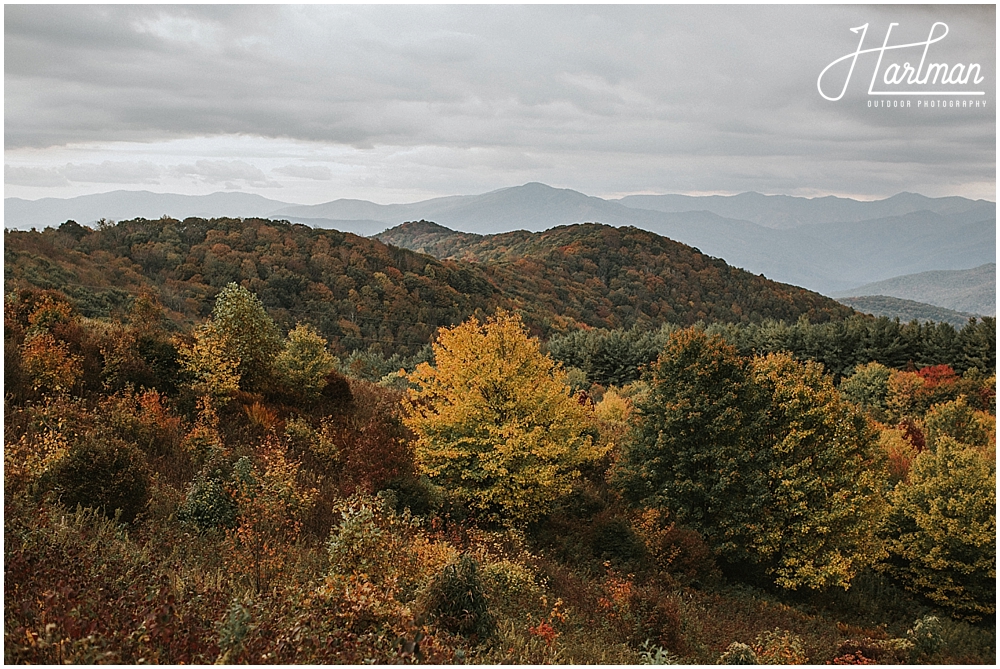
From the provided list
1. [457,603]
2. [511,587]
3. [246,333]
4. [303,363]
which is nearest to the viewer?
[457,603]

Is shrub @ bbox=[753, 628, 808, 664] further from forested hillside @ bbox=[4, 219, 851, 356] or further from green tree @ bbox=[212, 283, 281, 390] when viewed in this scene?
forested hillside @ bbox=[4, 219, 851, 356]

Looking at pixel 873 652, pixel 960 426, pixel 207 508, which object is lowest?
pixel 873 652

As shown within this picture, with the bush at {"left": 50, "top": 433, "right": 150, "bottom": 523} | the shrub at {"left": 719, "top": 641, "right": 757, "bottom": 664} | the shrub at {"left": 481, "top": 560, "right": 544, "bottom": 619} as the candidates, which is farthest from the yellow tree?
the bush at {"left": 50, "top": 433, "right": 150, "bottom": 523}

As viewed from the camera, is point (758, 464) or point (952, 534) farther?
point (952, 534)

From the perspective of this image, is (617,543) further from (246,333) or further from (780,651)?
(246,333)

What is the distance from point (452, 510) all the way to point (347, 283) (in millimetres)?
57096

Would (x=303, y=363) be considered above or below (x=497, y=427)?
above

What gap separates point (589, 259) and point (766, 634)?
392ft

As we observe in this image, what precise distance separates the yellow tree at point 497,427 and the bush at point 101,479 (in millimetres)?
6642

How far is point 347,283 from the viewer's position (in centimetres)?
6831

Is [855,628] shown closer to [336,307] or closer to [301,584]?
[301,584]

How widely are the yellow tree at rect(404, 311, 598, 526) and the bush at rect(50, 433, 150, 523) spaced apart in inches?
261

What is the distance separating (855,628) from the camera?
14398 mm

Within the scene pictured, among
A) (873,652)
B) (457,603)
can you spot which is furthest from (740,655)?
(873,652)
